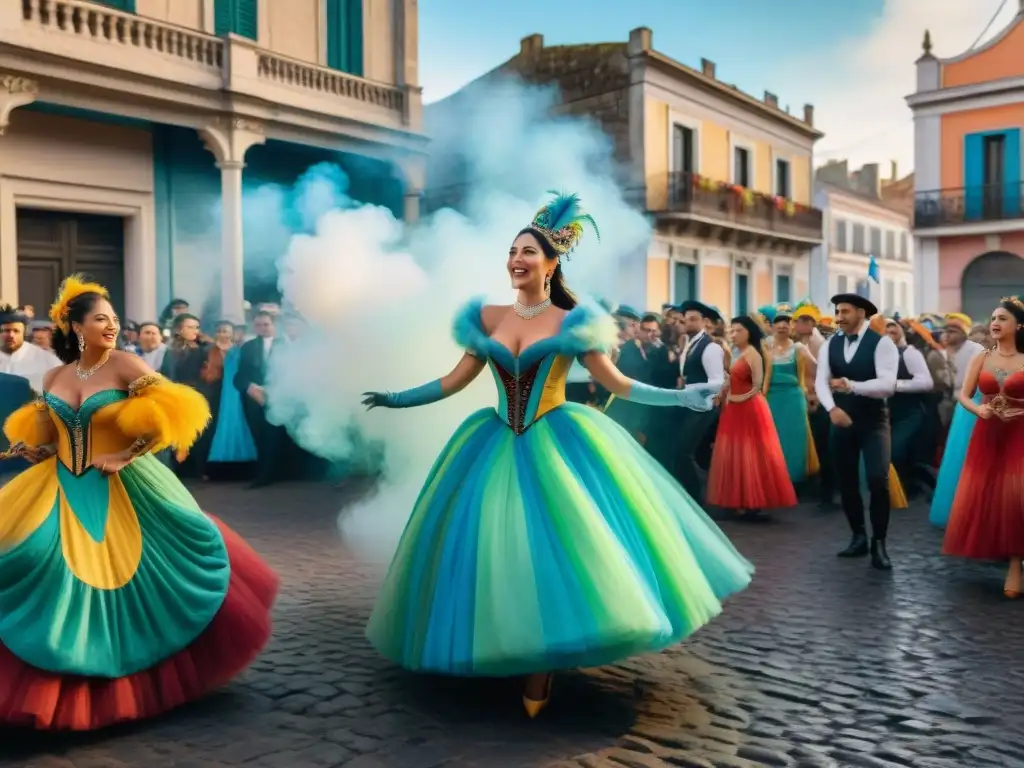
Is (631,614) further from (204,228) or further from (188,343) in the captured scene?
(204,228)

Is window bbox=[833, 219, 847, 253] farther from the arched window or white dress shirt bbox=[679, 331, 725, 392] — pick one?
white dress shirt bbox=[679, 331, 725, 392]

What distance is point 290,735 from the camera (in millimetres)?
3932

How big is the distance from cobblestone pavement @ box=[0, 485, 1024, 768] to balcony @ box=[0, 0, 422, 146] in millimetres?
9798

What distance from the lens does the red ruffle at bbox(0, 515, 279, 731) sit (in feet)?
12.4

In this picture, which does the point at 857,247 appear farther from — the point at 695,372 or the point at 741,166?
the point at 695,372

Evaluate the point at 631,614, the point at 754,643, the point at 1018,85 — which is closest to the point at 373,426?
the point at 754,643

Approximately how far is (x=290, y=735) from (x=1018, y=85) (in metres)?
31.3

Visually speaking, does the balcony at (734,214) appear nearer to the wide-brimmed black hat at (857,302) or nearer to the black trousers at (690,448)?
the black trousers at (690,448)

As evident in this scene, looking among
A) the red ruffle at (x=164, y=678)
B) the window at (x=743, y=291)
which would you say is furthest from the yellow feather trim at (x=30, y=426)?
the window at (x=743, y=291)

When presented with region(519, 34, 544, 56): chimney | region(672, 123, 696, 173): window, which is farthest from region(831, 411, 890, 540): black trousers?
region(519, 34, 544, 56): chimney

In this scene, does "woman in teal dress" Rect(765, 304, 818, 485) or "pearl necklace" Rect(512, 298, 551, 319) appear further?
"woman in teal dress" Rect(765, 304, 818, 485)

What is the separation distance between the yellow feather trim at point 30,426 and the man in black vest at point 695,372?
5.67m

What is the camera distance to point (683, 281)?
2827 cm

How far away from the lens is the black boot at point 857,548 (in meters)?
7.41
